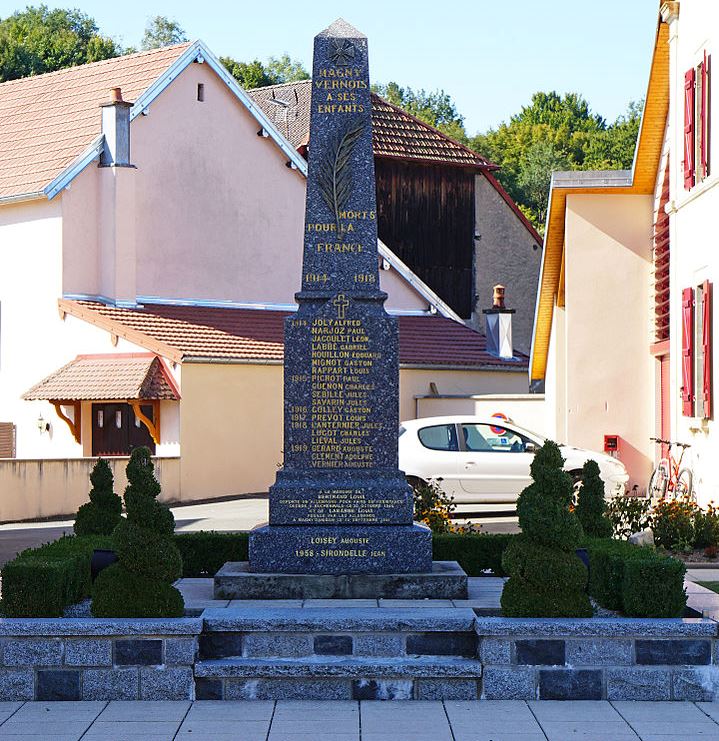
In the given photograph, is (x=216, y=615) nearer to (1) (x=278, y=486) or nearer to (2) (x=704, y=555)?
(1) (x=278, y=486)

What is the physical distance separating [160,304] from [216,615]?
855 inches

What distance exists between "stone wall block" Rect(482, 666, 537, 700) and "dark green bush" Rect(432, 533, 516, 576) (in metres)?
3.35

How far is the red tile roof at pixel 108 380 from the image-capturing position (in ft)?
86.5

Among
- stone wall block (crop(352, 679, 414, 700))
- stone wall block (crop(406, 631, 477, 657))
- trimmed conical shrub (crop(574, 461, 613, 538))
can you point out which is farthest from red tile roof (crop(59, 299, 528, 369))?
stone wall block (crop(352, 679, 414, 700))

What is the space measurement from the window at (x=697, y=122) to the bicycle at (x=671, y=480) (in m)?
3.71

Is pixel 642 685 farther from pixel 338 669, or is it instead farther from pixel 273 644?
pixel 273 644

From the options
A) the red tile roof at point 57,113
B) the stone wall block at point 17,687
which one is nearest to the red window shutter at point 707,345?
the stone wall block at point 17,687

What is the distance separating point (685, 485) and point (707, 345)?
6.94ft

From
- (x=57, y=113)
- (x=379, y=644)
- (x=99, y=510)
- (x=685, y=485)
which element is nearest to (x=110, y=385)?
(x=57, y=113)

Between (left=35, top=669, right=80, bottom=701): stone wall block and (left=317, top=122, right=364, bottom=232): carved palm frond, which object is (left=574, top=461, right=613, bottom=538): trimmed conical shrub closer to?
(left=317, top=122, right=364, bottom=232): carved palm frond

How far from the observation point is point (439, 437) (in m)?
21.4

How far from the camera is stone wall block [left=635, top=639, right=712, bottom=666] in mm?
8688

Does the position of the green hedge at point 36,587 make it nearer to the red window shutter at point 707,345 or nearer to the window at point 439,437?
the red window shutter at point 707,345

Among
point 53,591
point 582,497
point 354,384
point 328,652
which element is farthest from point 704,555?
point 53,591
